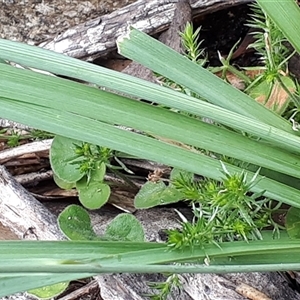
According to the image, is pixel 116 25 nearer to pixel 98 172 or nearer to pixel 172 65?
pixel 98 172

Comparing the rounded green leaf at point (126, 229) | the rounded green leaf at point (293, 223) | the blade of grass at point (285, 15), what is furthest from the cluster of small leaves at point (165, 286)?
the blade of grass at point (285, 15)

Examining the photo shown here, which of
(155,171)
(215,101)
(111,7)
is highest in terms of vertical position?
(215,101)

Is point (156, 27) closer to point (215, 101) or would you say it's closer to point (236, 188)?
point (215, 101)

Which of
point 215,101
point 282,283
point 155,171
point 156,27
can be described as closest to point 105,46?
point 156,27

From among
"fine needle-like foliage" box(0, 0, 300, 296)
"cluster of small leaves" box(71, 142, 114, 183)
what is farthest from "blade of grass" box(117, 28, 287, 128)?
"cluster of small leaves" box(71, 142, 114, 183)

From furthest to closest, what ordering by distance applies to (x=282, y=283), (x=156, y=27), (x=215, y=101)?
1. (x=156, y=27)
2. (x=282, y=283)
3. (x=215, y=101)

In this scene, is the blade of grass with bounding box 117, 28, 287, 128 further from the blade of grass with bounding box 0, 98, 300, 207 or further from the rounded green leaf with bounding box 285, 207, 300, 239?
the rounded green leaf with bounding box 285, 207, 300, 239
